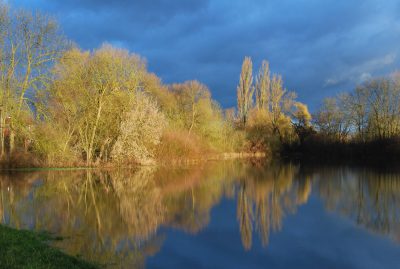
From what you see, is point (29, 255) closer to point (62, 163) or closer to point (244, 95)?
point (62, 163)

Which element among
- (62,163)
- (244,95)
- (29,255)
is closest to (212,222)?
(29,255)

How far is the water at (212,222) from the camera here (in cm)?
843

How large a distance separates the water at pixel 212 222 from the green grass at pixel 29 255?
728 mm

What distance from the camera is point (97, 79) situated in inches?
1221

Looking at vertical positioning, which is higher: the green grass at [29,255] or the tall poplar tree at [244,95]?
the tall poplar tree at [244,95]

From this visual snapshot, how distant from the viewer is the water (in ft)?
27.7

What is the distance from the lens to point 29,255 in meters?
6.67

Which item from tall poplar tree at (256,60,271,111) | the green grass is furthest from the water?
tall poplar tree at (256,60,271,111)

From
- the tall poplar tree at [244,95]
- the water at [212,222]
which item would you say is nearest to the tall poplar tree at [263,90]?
the tall poplar tree at [244,95]

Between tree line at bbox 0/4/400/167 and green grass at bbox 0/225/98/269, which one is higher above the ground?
tree line at bbox 0/4/400/167

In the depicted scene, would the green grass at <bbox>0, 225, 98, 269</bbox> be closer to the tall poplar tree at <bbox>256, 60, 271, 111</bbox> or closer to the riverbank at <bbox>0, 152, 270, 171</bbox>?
the riverbank at <bbox>0, 152, 270, 171</bbox>

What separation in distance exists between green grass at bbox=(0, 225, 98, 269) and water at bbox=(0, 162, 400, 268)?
2.39 ft

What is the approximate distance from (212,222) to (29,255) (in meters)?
Result: 6.49

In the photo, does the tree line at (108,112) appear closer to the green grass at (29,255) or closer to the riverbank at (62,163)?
the riverbank at (62,163)
